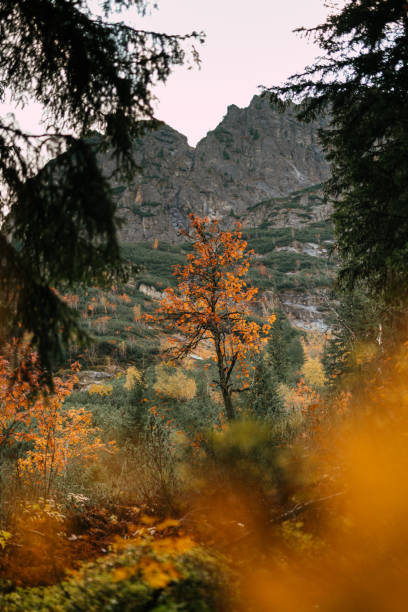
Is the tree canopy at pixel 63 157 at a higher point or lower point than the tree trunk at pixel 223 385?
higher

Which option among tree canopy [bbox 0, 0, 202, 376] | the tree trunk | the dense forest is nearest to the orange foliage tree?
the tree trunk

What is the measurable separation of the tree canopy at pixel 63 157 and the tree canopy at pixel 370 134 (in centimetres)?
360

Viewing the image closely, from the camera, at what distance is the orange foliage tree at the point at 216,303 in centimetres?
846

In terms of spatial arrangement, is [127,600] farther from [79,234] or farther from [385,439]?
[385,439]

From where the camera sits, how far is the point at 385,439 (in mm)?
4371

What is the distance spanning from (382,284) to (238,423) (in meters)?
4.17

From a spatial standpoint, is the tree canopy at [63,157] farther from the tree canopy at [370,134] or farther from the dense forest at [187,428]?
the tree canopy at [370,134]

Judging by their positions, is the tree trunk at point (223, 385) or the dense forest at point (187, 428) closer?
the dense forest at point (187, 428)

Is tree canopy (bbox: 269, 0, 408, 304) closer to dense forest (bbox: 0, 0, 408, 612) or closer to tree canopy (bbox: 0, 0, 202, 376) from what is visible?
dense forest (bbox: 0, 0, 408, 612)

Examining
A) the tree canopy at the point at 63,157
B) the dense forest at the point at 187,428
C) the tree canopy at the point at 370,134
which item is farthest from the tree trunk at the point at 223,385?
the tree canopy at the point at 63,157

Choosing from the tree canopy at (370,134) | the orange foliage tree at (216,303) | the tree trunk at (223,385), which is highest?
the tree canopy at (370,134)

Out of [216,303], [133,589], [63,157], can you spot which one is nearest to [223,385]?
[216,303]

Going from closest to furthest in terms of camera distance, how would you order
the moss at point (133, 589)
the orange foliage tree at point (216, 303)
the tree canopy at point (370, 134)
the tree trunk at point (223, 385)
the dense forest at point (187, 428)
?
the moss at point (133, 589)
the dense forest at point (187, 428)
the tree canopy at point (370, 134)
the tree trunk at point (223, 385)
the orange foliage tree at point (216, 303)

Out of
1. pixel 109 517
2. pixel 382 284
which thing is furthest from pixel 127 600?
pixel 382 284
